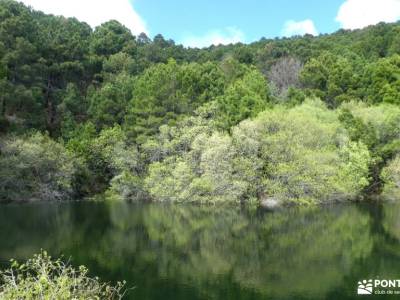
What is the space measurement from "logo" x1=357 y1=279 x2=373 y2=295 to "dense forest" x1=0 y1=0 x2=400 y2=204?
26.4 metres

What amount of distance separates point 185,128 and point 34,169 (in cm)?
1650

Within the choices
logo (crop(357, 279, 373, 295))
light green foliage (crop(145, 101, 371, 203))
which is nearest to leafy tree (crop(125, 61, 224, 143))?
light green foliage (crop(145, 101, 371, 203))

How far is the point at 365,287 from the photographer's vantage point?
715 inches

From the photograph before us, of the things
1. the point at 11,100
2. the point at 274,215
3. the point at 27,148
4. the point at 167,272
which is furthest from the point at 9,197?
the point at 167,272

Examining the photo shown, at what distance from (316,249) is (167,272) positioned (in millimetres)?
8665

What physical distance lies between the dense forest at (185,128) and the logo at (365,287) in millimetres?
26357

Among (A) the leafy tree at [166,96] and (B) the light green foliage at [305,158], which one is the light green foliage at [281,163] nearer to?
(B) the light green foliage at [305,158]

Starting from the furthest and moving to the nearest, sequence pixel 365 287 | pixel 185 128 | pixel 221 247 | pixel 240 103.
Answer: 1. pixel 185 128
2. pixel 240 103
3. pixel 221 247
4. pixel 365 287

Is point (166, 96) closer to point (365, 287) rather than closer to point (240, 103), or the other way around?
point (240, 103)

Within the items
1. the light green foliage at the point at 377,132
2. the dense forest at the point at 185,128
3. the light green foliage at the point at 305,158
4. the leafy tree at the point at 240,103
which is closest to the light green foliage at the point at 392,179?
the dense forest at the point at 185,128

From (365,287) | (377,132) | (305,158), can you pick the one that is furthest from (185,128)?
(365,287)

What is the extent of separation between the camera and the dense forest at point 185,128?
47156 mm

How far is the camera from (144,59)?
77.4 m

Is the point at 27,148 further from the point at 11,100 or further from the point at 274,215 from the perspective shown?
the point at 274,215
